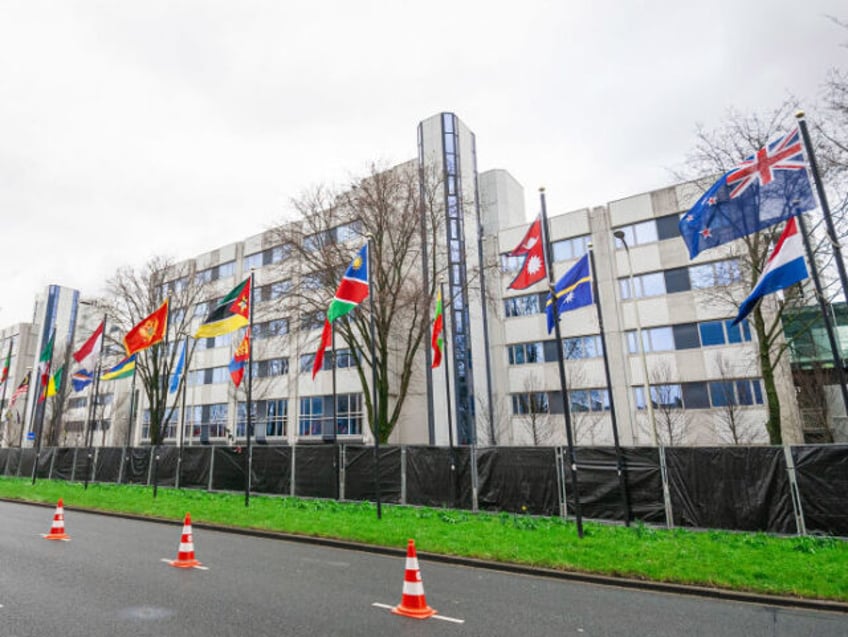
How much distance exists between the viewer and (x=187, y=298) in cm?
3388

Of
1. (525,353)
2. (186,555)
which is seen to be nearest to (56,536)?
(186,555)

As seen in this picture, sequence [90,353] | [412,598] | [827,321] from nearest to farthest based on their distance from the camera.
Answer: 1. [412,598]
2. [827,321]
3. [90,353]

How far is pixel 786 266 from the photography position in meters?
8.27

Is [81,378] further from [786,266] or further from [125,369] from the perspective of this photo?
[786,266]

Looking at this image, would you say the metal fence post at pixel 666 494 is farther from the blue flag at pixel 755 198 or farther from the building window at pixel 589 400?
the building window at pixel 589 400

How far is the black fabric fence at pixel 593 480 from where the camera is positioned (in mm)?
11039

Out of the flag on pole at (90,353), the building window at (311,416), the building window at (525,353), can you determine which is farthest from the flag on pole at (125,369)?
the building window at (525,353)

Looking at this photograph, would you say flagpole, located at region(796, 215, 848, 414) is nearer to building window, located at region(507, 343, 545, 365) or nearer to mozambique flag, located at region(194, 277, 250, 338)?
mozambique flag, located at region(194, 277, 250, 338)

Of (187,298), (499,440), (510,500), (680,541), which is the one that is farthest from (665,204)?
(187,298)

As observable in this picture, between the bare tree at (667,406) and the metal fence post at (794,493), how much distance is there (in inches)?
724

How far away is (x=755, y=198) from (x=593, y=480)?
26.2 feet

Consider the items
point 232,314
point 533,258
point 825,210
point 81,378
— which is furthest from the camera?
point 81,378

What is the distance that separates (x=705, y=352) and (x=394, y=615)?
2895 centimetres

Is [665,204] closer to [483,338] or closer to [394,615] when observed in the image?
[483,338]
